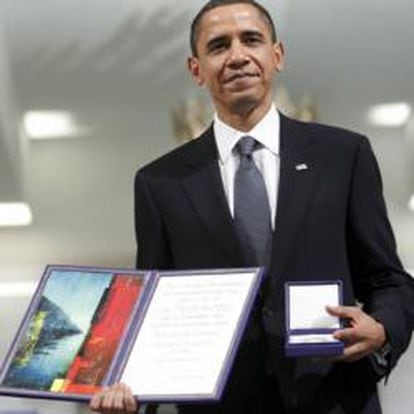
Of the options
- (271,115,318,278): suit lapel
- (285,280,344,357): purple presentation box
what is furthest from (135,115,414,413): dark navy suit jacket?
(285,280,344,357): purple presentation box

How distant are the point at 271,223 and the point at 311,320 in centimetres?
24

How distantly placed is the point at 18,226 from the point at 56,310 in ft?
4.56

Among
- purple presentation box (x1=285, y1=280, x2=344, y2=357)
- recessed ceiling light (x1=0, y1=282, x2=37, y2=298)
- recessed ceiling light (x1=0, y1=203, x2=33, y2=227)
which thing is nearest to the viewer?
purple presentation box (x1=285, y1=280, x2=344, y2=357)

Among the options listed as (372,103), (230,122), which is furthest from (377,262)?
(372,103)

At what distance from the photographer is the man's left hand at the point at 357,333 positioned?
4.21 feet

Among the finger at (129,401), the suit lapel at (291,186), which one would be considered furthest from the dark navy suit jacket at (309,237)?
the finger at (129,401)

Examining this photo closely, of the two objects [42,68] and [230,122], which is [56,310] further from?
[42,68]

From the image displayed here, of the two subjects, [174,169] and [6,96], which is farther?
[6,96]

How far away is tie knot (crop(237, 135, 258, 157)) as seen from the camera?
61.6 inches

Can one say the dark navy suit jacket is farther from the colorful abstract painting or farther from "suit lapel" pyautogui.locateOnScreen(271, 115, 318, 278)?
the colorful abstract painting

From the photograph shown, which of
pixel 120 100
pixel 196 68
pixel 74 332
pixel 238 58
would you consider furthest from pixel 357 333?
pixel 120 100

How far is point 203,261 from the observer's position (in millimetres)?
1510

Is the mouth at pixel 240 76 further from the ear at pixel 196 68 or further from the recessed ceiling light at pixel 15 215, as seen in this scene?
the recessed ceiling light at pixel 15 215

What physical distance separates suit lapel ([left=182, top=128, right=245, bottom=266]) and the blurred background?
44.6 inches
